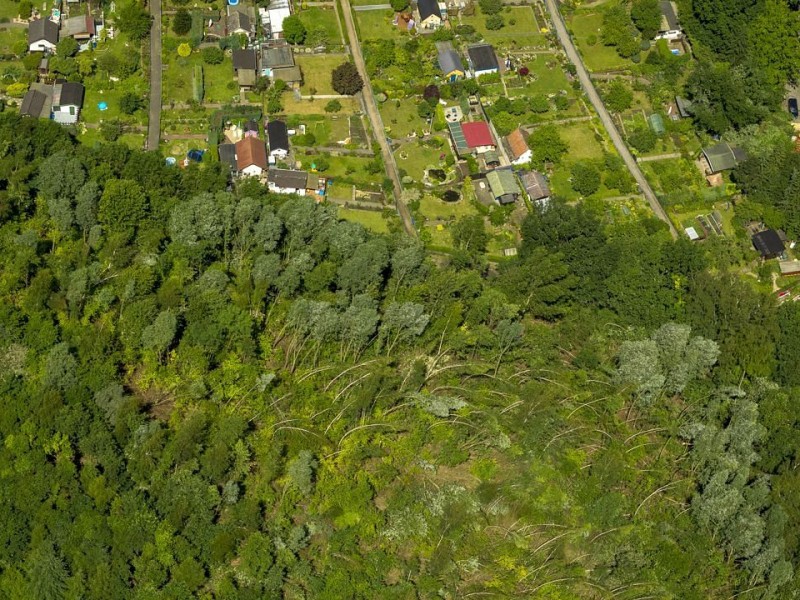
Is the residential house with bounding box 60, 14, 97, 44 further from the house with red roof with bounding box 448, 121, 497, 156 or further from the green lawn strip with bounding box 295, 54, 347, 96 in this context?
the house with red roof with bounding box 448, 121, 497, 156

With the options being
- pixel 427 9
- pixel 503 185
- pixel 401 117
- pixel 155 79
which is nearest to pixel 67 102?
pixel 155 79

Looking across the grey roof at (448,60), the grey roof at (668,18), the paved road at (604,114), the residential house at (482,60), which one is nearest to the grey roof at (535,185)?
the paved road at (604,114)

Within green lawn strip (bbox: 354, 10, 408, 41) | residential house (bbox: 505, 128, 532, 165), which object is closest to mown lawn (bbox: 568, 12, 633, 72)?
residential house (bbox: 505, 128, 532, 165)

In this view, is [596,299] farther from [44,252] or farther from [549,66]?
[44,252]

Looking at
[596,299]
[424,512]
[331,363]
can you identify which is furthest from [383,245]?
[424,512]

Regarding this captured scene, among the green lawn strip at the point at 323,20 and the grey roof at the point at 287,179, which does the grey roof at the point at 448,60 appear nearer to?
the green lawn strip at the point at 323,20
